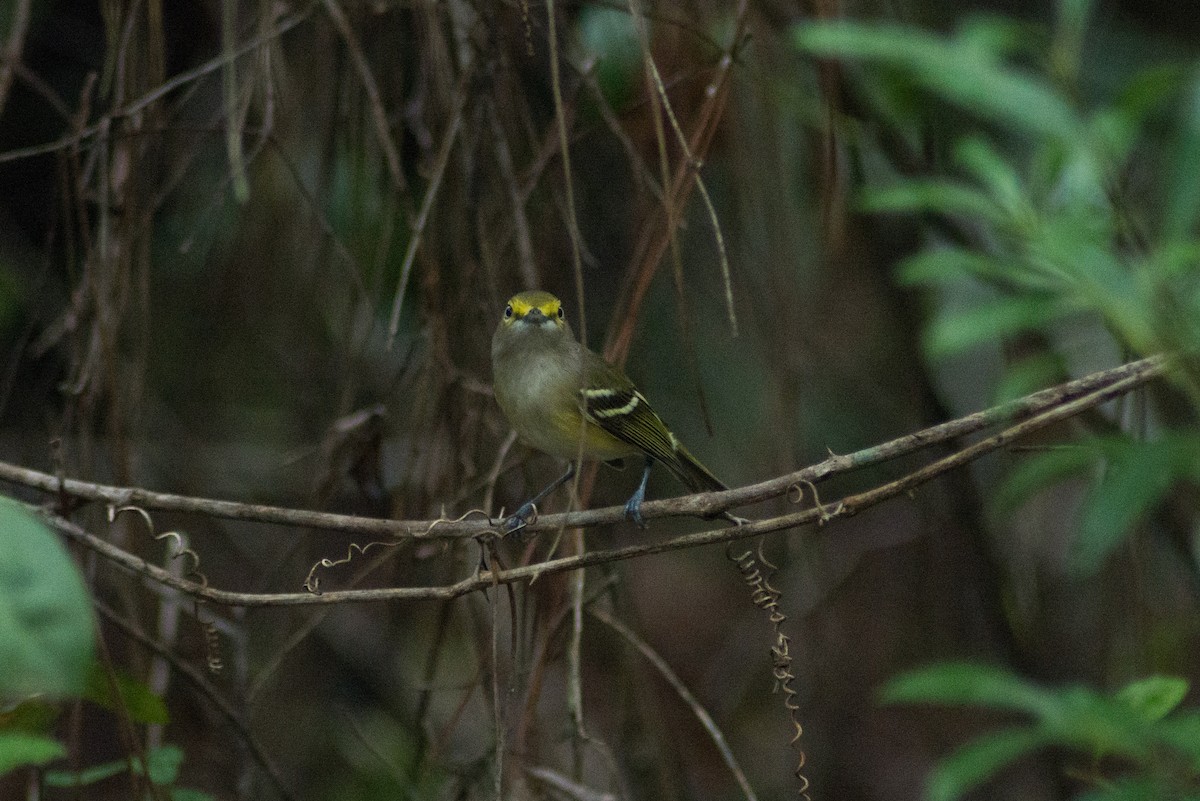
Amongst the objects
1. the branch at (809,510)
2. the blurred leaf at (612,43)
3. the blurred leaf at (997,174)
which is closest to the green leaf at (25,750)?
the branch at (809,510)

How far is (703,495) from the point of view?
8.05 ft

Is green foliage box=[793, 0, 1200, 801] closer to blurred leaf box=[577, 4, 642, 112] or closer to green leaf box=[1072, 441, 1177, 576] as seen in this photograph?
green leaf box=[1072, 441, 1177, 576]

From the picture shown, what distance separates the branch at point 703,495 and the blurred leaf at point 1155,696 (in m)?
0.51

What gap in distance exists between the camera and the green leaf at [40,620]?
3.99ft

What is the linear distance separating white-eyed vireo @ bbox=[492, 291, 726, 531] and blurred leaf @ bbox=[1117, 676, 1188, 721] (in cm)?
150

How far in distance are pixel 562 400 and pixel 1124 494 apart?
6.77 feet

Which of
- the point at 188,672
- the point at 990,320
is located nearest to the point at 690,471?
the point at 188,672

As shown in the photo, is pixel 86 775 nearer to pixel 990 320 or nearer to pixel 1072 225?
pixel 990 320

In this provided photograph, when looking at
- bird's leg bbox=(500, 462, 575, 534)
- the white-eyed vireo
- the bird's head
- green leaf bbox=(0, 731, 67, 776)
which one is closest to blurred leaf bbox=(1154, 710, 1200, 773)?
bird's leg bbox=(500, 462, 575, 534)

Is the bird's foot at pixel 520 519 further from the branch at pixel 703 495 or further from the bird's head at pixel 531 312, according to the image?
the bird's head at pixel 531 312

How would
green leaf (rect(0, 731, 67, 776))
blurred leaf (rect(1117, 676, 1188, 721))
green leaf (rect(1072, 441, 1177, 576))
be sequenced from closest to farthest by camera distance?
green leaf (rect(0, 731, 67, 776)), green leaf (rect(1072, 441, 1177, 576)), blurred leaf (rect(1117, 676, 1188, 721))

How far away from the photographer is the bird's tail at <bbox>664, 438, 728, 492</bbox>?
3.88m

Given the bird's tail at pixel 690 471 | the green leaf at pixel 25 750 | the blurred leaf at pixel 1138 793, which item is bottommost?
the blurred leaf at pixel 1138 793

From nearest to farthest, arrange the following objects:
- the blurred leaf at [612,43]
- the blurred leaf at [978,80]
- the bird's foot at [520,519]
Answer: the blurred leaf at [978,80], the bird's foot at [520,519], the blurred leaf at [612,43]
